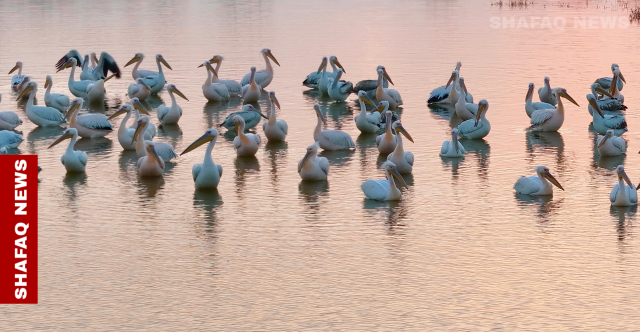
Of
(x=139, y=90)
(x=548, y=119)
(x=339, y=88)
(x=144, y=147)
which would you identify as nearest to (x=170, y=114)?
(x=139, y=90)

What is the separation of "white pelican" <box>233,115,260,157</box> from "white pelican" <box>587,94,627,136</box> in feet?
18.5

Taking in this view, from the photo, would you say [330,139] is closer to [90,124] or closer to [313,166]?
[313,166]

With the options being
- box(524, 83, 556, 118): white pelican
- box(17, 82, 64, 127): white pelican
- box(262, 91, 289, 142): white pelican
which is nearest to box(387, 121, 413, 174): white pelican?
box(262, 91, 289, 142): white pelican

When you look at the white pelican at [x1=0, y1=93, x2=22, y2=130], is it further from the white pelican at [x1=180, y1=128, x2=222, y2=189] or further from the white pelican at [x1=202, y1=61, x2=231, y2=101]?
the white pelican at [x1=180, y1=128, x2=222, y2=189]

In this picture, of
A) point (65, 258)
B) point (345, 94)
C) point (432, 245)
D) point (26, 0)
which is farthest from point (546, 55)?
point (26, 0)

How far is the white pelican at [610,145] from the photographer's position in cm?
1440

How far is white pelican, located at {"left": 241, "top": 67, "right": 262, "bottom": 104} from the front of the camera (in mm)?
19375

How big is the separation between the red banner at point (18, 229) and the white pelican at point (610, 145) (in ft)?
26.4

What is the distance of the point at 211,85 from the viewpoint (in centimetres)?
1972

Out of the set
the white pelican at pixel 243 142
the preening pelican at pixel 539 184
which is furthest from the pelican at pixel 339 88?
the preening pelican at pixel 539 184

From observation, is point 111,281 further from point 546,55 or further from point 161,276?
point 546,55

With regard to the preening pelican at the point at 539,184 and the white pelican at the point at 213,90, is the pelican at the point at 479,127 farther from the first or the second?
the white pelican at the point at 213,90

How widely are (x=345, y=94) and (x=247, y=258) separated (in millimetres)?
10135

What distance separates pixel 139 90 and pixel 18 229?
8.84 metres
